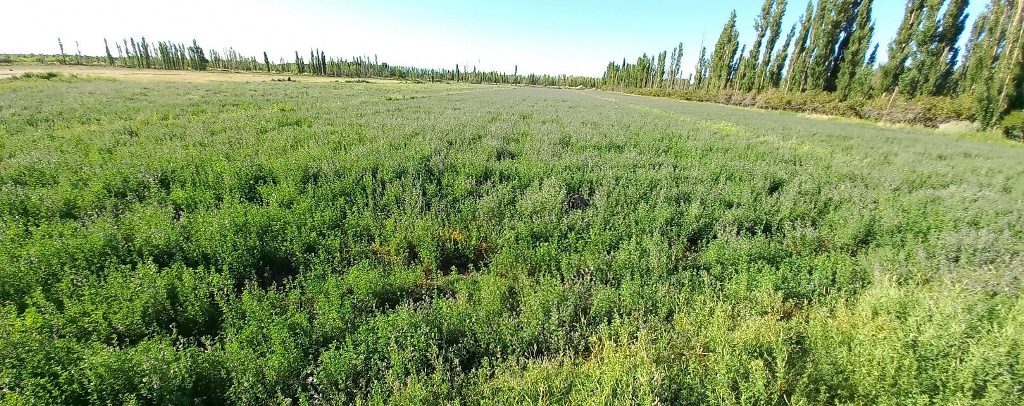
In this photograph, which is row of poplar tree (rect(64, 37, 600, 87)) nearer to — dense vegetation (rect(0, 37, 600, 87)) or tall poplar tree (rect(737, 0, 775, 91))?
dense vegetation (rect(0, 37, 600, 87))

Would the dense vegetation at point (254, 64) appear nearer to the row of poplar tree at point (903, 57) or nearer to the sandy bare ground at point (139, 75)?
the sandy bare ground at point (139, 75)

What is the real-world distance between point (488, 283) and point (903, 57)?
45.8m

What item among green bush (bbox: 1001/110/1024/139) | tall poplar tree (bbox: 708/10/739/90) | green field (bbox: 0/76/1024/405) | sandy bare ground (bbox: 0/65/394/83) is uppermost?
tall poplar tree (bbox: 708/10/739/90)

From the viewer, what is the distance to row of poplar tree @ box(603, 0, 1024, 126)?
2569cm

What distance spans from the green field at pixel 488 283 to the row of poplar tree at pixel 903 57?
1079 inches

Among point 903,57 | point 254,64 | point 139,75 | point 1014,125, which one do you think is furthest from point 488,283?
point 254,64

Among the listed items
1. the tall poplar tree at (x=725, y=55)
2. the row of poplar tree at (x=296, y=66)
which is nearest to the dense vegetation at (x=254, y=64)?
the row of poplar tree at (x=296, y=66)

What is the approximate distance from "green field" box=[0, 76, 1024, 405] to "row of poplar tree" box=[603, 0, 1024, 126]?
27.4 m

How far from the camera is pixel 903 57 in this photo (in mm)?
33188

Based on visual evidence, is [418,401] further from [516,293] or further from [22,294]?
[22,294]

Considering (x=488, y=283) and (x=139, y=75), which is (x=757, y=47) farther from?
(x=139, y=75)

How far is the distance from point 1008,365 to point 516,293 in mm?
3654

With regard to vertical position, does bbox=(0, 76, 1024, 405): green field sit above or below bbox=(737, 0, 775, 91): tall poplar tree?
below

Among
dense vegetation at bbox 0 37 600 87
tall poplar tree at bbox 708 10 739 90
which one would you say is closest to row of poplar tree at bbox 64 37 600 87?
dense vegetation at bbox 0 37 600 87
